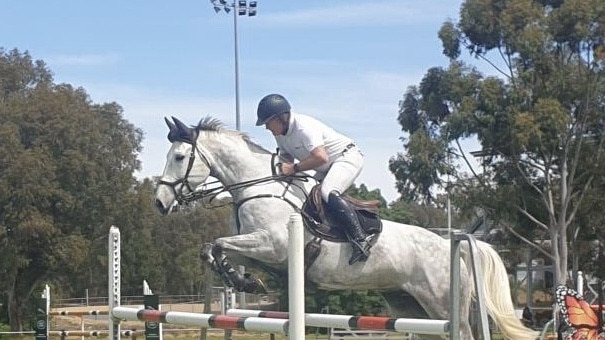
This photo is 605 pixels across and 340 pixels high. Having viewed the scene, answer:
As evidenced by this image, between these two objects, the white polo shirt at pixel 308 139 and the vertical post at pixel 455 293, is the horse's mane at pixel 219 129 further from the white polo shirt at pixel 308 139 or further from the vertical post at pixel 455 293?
the vertical post at pixel 455 293

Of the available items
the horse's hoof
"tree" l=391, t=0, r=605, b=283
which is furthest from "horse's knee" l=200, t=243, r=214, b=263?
"tree" l=391, t=0, r=605, b=283

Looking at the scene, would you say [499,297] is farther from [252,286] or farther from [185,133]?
[185,133]

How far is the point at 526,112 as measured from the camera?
2481cm

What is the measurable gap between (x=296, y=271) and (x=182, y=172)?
2705mm

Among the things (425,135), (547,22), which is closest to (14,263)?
(425,135)

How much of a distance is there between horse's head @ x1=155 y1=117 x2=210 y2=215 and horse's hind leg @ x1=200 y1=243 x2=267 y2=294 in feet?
1.77

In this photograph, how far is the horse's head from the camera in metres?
6.61

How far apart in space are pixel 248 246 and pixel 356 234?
0.68 m

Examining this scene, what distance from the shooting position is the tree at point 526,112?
81.6 ft

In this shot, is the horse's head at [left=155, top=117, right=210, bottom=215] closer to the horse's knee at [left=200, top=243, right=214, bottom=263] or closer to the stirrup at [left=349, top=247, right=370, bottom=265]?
the horse's knee at [left=200, top=243, right=214, bottom=263]

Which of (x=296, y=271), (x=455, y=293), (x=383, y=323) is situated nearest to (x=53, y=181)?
(x=383, y=323)

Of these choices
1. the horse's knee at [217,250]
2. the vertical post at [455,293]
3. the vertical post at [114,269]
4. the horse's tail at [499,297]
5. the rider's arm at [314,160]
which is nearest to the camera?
the vertical post at [455,293]

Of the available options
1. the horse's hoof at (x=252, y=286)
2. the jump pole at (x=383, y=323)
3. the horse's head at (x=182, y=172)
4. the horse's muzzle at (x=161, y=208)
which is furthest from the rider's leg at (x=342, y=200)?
the jump pole at (x=383, y=323)

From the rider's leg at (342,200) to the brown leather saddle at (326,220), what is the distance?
50 millimetres
